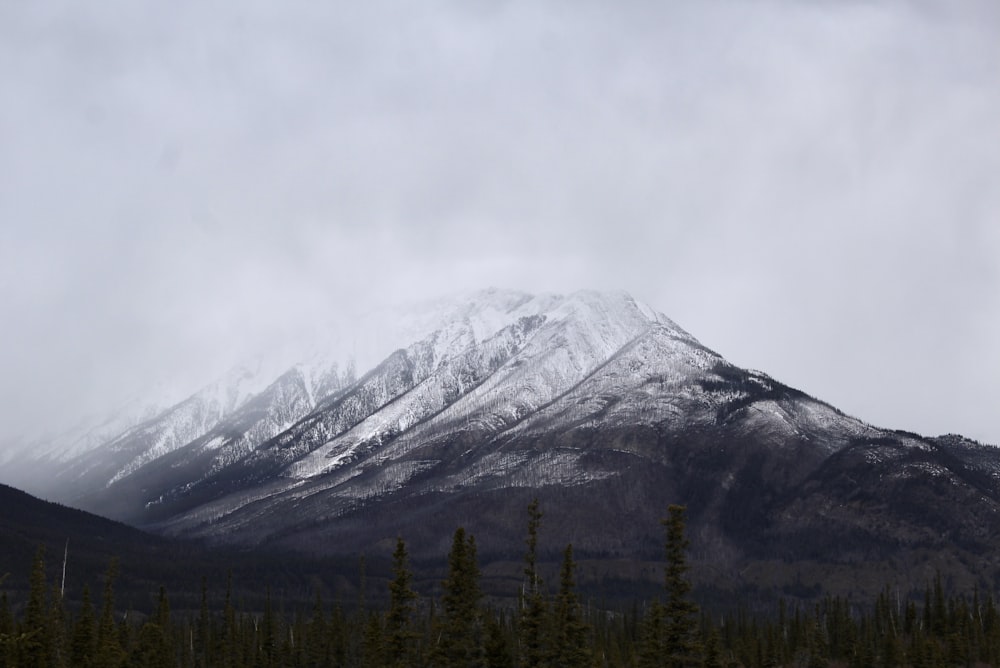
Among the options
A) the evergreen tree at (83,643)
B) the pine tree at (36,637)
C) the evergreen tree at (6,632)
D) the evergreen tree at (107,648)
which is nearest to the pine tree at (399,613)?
the evergreen tree at (6,632)

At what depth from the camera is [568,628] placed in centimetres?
8038

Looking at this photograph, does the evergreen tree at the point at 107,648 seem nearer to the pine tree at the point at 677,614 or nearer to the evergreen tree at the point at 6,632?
the evergreen tree at the point at 6,632

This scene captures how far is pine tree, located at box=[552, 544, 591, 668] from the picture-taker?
258 feet

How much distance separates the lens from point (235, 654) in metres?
138

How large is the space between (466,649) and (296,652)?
83427 mm

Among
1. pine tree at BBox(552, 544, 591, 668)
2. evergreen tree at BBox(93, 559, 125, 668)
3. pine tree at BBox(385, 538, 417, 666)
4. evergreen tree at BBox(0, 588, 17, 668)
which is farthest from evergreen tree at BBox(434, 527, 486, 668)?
evergreen tree at BBox(93, 559, 125, 668)

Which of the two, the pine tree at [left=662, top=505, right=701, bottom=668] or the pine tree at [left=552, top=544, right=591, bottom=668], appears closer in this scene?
the pine tree at [left=662, top=505, right=701, bottom=668]

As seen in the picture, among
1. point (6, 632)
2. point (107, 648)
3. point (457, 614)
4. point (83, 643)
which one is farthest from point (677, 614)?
point (83, 643)

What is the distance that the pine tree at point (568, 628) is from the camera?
7850 centimetres

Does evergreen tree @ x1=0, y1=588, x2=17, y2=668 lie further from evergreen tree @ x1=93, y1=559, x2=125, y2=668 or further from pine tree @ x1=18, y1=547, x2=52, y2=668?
evergreen tree @ x1=93, y1=559, x2=125, y2=668

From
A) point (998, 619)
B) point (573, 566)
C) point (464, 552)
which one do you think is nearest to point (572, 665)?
point (573, 566)

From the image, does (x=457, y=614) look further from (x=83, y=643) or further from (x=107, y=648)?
(x=83, y=643)

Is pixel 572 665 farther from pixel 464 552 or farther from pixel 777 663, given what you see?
pixel 777 663

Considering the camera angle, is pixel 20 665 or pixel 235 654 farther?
pixel 235 654
